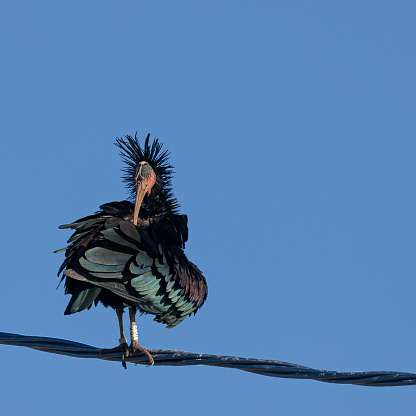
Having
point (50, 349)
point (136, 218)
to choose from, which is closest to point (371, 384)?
point (50, 349)

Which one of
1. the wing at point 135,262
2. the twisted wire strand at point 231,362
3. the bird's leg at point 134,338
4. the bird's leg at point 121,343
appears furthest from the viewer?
the bird's leg at point 121,343

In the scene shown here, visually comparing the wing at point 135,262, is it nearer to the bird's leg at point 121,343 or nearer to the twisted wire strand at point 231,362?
the bird's leg at point 121,343

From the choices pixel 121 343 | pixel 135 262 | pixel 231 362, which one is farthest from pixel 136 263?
pixel 231 362

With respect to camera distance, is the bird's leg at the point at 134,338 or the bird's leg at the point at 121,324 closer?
the bird's leg at the point at 134,338

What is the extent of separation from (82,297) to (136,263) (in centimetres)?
49

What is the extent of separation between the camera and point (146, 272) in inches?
280

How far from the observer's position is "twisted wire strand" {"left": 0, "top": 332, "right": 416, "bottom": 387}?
16.8ft

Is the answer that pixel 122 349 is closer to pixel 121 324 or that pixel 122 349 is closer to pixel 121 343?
pixel 121 343

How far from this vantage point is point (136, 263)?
275 inches

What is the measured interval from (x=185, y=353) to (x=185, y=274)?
2036 millimetres

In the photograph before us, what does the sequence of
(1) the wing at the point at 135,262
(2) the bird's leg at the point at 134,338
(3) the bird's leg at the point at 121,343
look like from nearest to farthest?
(1) the wing at the point at 135,262, (2) the bird's leg at the point at 134,338, (3) the bird's leg at the point at 121,343

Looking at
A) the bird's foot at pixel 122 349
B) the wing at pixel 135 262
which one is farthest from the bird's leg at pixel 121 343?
the wing at pixel 135 262

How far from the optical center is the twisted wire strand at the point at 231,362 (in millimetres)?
5121

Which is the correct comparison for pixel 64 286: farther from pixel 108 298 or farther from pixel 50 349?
pixel 50 349
